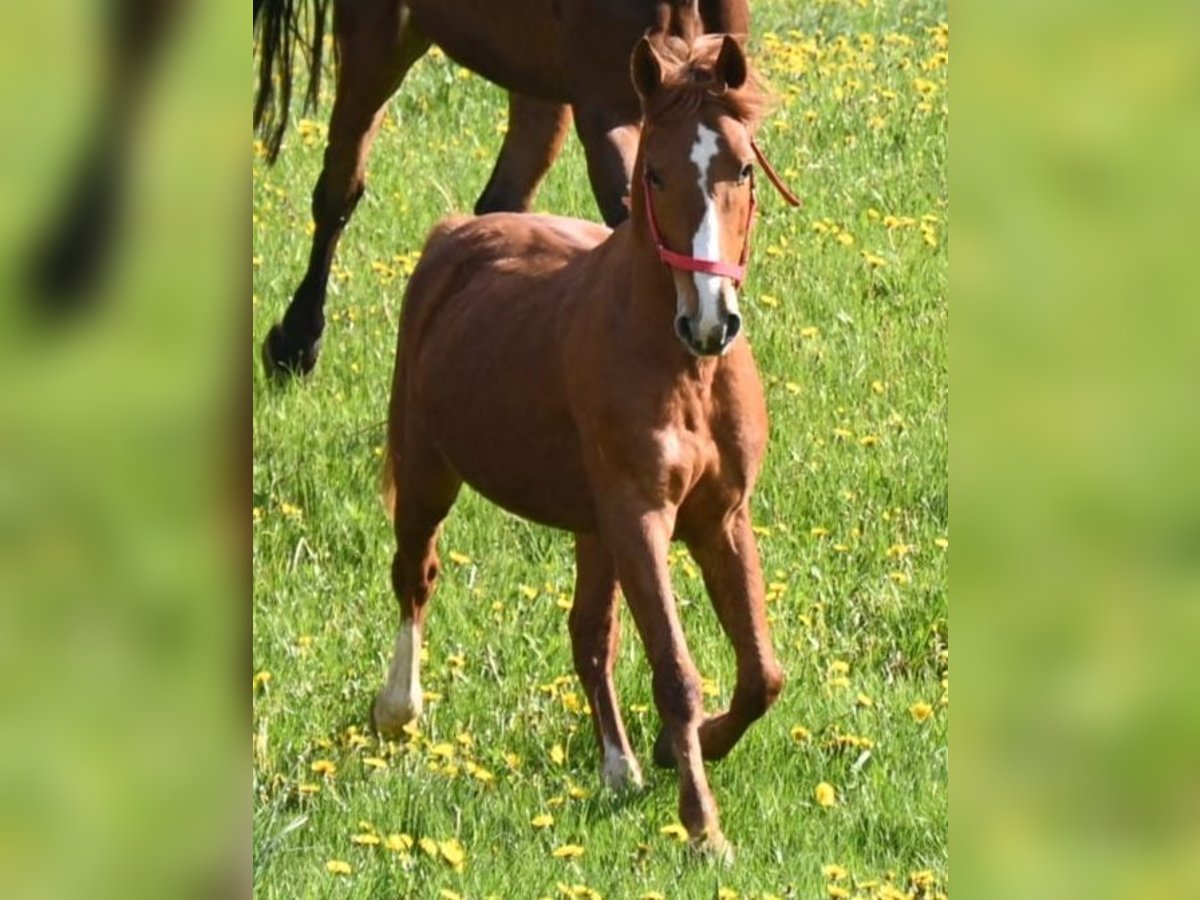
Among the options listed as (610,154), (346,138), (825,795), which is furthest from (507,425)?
(346,138)

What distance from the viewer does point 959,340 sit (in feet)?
2.79

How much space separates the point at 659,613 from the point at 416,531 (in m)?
1.13

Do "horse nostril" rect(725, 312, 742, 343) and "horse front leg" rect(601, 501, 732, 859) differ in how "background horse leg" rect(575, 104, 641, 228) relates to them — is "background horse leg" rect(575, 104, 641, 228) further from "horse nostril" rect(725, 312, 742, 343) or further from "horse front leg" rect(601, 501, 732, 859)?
"horse nostril" rect(725, 312, 742, 343)

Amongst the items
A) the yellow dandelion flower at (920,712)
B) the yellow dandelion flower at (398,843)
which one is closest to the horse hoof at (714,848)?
the yellow dandelion flower at (398,843)

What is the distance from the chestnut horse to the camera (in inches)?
140

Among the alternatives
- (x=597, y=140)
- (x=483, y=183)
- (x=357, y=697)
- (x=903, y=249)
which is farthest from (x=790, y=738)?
(x=483, y=183)

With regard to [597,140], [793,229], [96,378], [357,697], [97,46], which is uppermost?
[97,46]

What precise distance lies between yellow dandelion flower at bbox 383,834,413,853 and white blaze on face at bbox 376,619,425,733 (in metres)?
0.79

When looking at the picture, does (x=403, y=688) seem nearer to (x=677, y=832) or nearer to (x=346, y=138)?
(x=677, y=832)

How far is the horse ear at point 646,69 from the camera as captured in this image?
363cm

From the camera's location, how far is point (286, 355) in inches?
253

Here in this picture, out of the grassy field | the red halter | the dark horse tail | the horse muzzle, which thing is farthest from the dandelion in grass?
the dark horse tail

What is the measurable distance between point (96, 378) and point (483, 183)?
663 centimetres

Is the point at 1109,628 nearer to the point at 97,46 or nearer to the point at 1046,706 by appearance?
the point at 1046,706
